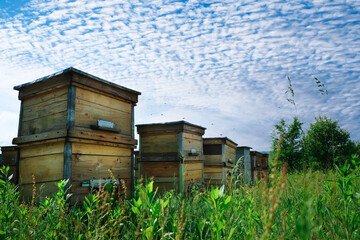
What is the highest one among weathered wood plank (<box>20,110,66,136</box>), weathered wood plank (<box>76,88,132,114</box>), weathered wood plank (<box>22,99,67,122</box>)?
weathered wood plank (<box>76,88,132,114</box>)

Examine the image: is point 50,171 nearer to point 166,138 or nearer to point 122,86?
point 122,86

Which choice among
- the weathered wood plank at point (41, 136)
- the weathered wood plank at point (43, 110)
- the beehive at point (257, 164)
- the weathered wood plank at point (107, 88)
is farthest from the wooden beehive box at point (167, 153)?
the beehive at point (257, 164)

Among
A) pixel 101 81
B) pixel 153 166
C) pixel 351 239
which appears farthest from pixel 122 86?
pixel 351 239

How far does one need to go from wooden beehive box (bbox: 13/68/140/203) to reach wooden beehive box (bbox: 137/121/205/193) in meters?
1.36

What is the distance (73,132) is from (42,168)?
3.26 ft

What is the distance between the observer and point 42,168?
15.1ft

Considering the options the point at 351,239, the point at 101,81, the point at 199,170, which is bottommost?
the point at 351,239

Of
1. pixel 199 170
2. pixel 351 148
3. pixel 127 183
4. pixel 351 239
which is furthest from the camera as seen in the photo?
pixel 351 148

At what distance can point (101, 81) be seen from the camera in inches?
188

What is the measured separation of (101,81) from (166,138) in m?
2.49

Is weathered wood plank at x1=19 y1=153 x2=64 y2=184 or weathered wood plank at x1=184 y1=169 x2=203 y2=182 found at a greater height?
weathered wood plank at x1=19 y1=153 x2=64 y2=184

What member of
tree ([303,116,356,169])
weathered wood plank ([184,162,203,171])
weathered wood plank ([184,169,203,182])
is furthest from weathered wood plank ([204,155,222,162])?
tree ([303,116,356,169])

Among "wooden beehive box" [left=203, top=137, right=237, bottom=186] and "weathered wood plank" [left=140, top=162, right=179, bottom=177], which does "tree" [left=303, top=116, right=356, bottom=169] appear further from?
"weathered wood plank" [left=140, top=162, right=179, bottom=177]

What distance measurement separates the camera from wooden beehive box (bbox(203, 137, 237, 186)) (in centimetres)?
845
